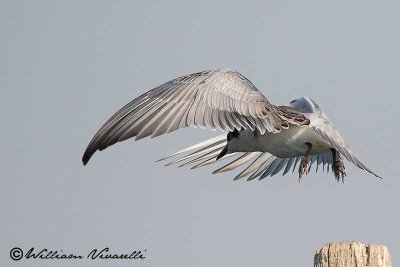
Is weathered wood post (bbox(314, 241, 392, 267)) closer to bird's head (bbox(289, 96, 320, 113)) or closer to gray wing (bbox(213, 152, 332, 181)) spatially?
bird's head (bbox(289, 96, 320, 113))

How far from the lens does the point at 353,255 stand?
816 cm

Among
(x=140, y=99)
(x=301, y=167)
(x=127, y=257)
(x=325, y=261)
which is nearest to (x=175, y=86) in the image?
(x=140, y=99)

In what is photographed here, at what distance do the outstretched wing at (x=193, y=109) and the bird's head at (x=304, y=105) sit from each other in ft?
5.18

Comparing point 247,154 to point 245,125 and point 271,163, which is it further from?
point 245,125

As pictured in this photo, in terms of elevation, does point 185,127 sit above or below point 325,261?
above

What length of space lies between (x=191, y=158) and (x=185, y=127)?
4518mm

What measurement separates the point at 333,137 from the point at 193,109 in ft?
8.15

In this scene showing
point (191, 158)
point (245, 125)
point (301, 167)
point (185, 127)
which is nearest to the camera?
point (185, 127)

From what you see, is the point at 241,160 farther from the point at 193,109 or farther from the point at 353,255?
the point at 353,255

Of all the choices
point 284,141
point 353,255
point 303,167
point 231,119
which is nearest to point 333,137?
point 284,141

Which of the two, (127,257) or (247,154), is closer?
(127,257)

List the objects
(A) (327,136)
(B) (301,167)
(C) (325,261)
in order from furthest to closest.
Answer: (B) (301,167), (A) (327,136), (C) (325,261)

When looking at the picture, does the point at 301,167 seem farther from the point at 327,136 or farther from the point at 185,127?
the point at 185,127

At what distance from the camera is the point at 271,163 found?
642 inches
